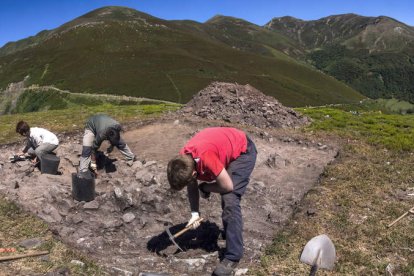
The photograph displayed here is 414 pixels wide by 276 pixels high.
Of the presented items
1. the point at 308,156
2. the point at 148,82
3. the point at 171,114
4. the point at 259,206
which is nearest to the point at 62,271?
the point at 259,206

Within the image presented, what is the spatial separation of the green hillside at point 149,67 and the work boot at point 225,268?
232 feet

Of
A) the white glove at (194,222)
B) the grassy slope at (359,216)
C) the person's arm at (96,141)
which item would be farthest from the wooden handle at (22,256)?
the person's arm at (96,141)

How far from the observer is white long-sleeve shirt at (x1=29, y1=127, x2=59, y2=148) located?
439 inches

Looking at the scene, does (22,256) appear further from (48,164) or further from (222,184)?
(48,164)

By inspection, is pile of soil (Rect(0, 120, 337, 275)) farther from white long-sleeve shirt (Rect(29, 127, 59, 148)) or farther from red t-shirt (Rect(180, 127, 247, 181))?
red t-shirt (Rect(180, 127, 247, 181))

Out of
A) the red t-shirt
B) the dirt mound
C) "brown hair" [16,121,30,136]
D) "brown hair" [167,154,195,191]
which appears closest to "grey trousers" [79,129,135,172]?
"brown hair" [16,121,30,136]

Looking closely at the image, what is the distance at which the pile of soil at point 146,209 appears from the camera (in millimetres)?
6961

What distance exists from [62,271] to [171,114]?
45.6ft

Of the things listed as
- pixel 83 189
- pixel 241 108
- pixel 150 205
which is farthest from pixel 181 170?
pixel 241 108

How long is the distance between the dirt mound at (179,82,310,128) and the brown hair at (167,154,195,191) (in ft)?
41.7

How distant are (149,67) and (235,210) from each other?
93.1 meters

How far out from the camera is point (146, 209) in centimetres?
869

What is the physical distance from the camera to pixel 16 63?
112m

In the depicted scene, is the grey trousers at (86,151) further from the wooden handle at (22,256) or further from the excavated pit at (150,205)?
the wooden handle at (22,256)
